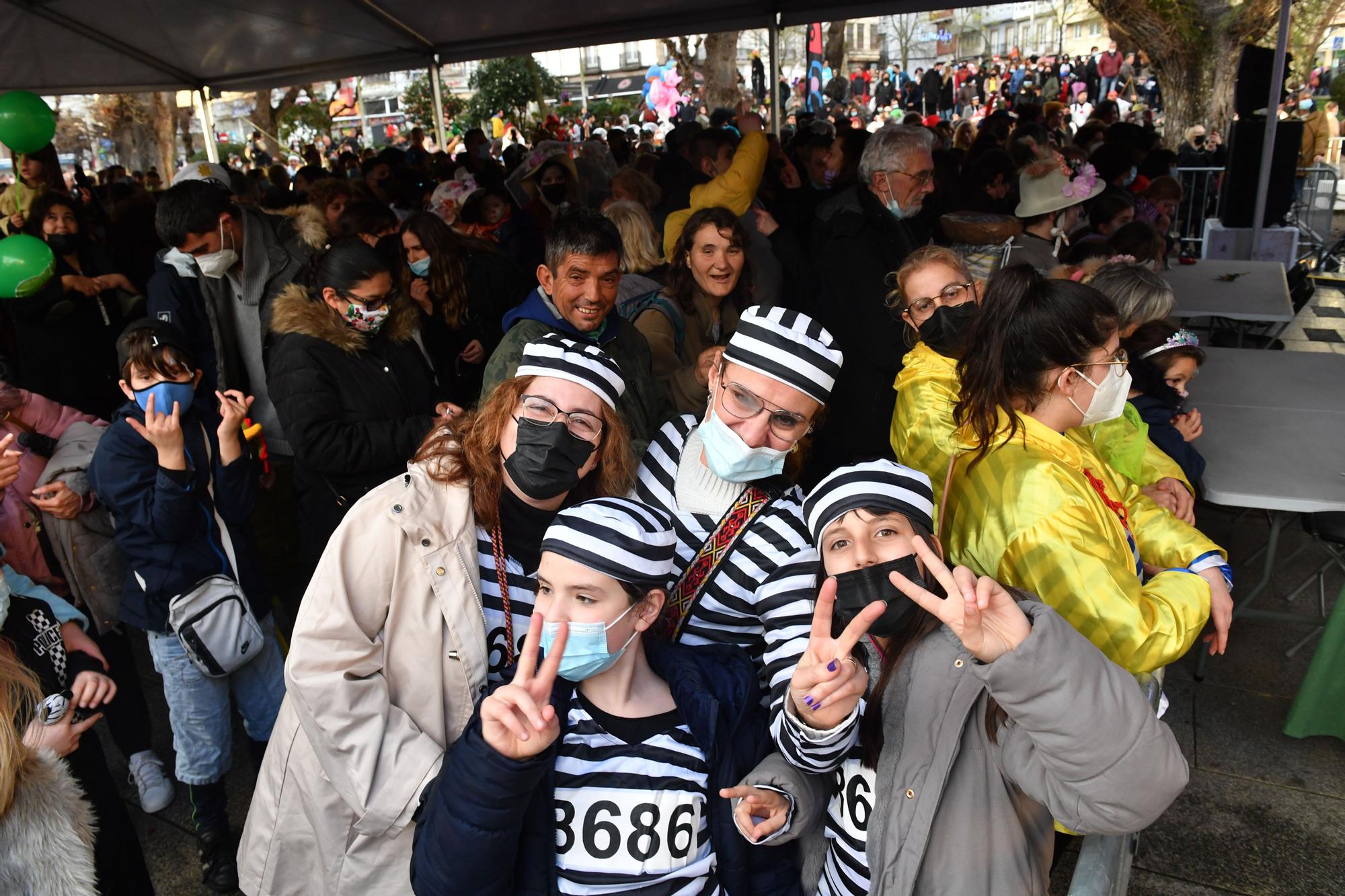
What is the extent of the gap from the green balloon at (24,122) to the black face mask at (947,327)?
5.23 meters

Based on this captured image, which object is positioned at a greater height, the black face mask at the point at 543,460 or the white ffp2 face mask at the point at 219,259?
the white ffp2 face mask at the point at 219,259

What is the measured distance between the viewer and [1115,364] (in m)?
2.09

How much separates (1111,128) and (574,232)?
29.1 ft

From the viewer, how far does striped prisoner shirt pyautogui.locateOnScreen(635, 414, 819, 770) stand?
5.98ft

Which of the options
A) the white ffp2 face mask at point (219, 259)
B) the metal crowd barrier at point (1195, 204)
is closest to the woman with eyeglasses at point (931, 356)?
the white ffp2 face mask at point (219, 259)

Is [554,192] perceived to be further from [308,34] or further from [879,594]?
[879,594]

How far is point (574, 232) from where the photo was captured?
3.04m

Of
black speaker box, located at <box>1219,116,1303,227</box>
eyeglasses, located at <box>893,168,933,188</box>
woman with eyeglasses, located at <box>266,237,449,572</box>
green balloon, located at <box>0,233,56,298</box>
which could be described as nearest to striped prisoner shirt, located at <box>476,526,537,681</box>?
woman with eyeglasses, located at <box>266,237,449,572</box>

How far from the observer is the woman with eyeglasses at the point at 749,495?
1956mm

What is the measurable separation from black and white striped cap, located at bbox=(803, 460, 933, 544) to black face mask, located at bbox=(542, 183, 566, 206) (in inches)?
219

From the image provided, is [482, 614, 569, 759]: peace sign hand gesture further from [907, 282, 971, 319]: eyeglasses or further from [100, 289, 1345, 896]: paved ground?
[100, 289, 1345, 896]: paved ground

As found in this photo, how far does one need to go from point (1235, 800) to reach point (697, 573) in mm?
2529

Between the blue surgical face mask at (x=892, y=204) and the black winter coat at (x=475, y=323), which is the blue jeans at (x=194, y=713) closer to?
the black winter coat at (x=475, y=323)

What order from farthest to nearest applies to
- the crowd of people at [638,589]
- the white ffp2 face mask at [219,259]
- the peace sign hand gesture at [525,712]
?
the white ffp2 face mask at [219,259] → the crowd of people at [638,589] → the peace sign hand gesture at [525,712]
